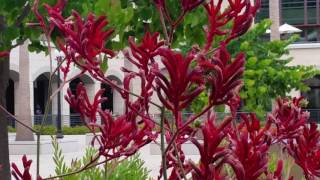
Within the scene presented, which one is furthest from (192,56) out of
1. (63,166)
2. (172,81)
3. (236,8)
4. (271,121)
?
(63,166)

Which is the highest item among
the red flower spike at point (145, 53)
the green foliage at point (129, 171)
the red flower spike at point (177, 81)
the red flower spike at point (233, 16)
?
the red flower spike at point (233, 16)

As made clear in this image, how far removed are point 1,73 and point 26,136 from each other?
18.5 metres

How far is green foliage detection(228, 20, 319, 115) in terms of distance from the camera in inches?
928

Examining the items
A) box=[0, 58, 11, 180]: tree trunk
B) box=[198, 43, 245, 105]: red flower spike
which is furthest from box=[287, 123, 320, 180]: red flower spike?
box=[0, 58, 11, 180]: tree trunk

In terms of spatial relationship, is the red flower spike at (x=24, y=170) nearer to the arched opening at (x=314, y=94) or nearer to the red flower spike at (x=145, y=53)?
the red flower spike at (x=145, y=53)

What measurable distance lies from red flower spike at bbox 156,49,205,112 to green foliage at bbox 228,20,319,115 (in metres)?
21.0

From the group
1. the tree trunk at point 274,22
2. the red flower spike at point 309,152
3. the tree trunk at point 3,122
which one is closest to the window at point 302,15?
the tree trunk at point 274,22

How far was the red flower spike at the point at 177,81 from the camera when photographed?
1494 mm

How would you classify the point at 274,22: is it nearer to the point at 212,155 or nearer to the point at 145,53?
the point at 145,53

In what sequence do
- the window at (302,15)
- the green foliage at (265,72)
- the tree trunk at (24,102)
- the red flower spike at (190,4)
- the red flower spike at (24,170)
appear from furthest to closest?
the window at (302,15), the green foliage at (265,72), the tree trunk at (24,102), the red flower spike at (24,170), the red flower spike at (190,4)

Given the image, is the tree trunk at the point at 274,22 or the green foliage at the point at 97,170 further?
the tree trunk at the point at 274,22

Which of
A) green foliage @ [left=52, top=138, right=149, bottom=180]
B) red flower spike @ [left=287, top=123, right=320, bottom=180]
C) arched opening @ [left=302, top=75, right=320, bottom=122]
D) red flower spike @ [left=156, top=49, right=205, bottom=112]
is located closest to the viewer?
red flower spike @ [left=156, top=49, right=205, bottom=112]

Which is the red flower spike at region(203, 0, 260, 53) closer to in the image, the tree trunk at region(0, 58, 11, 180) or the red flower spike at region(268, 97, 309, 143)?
the red flower spike at region(268, 97, 309, 143)

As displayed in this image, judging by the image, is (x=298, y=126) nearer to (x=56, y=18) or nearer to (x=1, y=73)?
(x=56, y=18)
